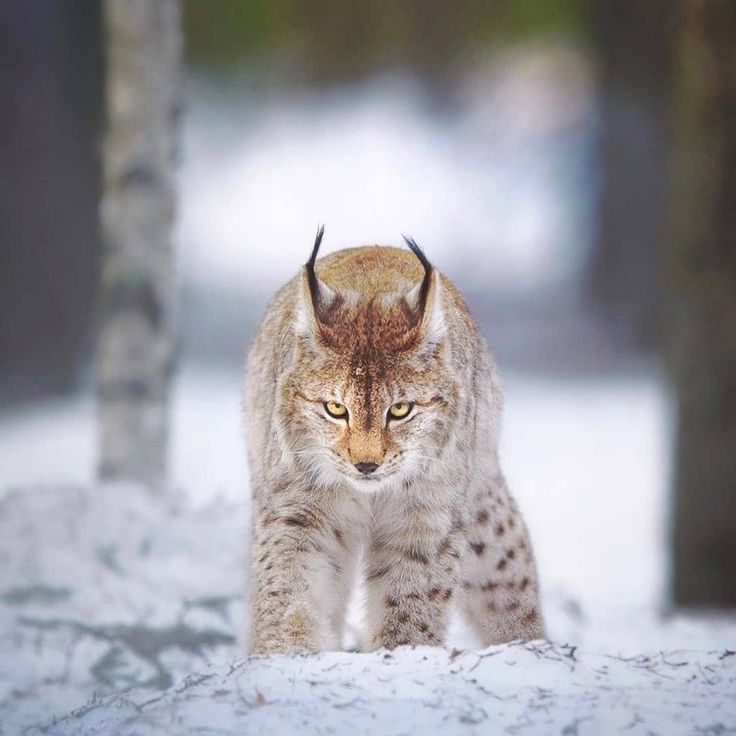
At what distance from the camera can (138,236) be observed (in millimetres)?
6184

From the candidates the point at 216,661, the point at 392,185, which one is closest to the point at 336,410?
the point at 216,661

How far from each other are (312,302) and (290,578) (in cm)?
83

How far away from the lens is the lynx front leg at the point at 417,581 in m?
3.78

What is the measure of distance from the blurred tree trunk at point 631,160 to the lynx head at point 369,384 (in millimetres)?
10193

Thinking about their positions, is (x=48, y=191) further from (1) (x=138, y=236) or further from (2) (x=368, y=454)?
(2) (x=368, y=454)

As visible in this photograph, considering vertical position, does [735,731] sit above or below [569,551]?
above

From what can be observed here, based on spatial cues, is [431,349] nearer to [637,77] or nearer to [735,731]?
[735,731]

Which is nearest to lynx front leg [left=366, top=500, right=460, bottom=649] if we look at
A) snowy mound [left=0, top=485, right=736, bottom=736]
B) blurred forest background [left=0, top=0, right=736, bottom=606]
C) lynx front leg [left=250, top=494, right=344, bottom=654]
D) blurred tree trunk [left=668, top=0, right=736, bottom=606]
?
lynx front leg [left=250, top=494, right=344, bottom=654]

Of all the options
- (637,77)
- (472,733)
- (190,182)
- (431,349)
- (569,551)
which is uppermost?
(637,77)

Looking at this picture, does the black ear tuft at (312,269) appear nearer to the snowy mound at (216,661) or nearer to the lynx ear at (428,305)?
the lynx ear at (428,305)

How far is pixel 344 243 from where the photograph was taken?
1071 centimetres

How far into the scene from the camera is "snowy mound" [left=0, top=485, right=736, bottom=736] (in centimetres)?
296

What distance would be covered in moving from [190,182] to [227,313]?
60.7 inches

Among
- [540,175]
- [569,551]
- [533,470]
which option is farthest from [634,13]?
[569,551]
